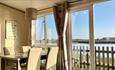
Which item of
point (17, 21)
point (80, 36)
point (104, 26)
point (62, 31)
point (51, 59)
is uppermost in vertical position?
point (17, 21)

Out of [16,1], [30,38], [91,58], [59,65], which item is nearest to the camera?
[91,58]

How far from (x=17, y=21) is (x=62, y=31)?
2.80 metres

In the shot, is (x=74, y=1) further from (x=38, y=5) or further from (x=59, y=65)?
(x=59, y=65)

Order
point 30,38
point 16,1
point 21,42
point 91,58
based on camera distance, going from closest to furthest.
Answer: point 91,58 → point 16,1 → point 30,38 → point 21,42

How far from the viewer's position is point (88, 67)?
5.22 m

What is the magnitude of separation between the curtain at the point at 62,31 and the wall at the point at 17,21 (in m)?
2.36

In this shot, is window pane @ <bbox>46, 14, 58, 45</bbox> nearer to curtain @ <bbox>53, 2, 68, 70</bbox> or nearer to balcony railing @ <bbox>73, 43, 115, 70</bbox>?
curtain @ <bbox>53, 2, 68, 70</bbox>

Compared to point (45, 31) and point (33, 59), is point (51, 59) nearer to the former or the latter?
point (33, 59)

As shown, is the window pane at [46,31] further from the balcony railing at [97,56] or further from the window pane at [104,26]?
the window pane at [104,26]

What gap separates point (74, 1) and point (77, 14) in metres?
0.42

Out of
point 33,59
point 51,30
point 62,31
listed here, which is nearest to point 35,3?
point 51,30

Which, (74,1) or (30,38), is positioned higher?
(74,1)

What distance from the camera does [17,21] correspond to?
7.66 metres

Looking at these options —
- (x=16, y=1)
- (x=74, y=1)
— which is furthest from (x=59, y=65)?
(x=16, y=1)
